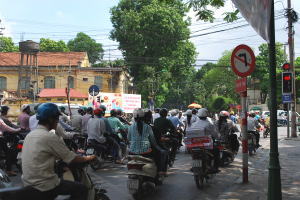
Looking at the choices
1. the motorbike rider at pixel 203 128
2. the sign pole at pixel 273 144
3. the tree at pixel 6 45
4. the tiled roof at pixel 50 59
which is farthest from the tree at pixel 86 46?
the sign pole at pixel 273 144

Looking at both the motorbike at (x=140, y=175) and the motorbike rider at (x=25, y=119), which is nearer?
the motorbike at (x=140, y=175)

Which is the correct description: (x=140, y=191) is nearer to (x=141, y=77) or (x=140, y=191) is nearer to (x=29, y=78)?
(x=141, y=77)

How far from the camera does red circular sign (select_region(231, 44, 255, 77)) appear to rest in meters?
7.93

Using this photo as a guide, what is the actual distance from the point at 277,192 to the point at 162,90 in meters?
44.5

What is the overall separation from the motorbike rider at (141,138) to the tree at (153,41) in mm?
32673

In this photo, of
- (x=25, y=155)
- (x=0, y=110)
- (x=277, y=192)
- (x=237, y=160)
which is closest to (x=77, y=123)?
(x=0, y=110)

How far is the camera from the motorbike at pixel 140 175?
6535 mm

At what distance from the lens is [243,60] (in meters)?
8.03

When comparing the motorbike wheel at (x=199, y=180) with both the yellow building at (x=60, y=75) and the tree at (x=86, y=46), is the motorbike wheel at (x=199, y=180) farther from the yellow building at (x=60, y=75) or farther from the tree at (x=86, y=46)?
the tree at (x=86, y=46)

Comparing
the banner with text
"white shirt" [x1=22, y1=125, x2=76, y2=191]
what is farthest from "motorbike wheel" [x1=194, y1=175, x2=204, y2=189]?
the banner with text

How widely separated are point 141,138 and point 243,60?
2.77m

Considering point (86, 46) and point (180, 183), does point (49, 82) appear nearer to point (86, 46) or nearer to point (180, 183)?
point (86, 46)

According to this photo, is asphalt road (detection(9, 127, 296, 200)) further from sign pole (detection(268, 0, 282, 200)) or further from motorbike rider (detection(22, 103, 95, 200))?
motorbike rider (detection(22, 103, 95, 200))

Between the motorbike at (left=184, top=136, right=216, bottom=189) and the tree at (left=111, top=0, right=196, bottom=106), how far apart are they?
31451mm
